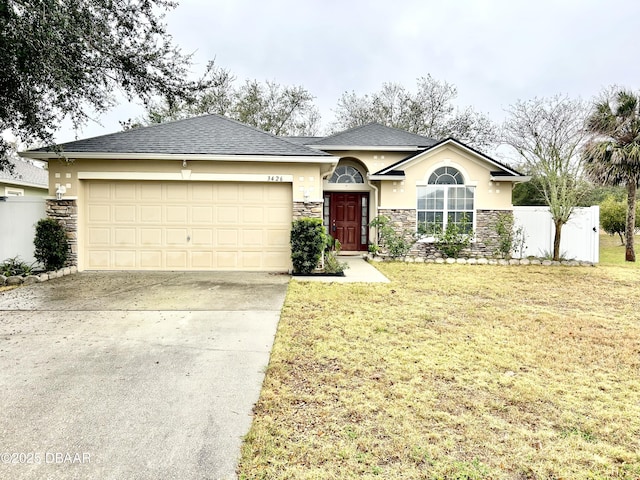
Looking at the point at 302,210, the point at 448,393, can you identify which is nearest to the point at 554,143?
the point at 302,210

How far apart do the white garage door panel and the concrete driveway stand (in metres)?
2.96

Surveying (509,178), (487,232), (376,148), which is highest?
(376,148)

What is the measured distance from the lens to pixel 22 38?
592cm

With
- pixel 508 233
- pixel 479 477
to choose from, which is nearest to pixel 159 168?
pixel 479 477

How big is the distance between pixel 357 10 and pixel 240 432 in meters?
15.6

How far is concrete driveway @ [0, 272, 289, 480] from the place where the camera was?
7.81ft

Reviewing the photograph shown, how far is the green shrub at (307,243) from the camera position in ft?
30.0

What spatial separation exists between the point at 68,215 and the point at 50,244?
863mm

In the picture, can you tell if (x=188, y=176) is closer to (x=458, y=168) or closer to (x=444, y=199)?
(x=444, y=199)

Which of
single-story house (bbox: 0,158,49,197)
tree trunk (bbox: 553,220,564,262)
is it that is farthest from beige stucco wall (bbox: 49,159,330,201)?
tree trunk (bbox: 553,220,564,262)

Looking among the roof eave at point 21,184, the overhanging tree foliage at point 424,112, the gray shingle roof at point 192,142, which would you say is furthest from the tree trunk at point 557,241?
the roof eave at point 21,184

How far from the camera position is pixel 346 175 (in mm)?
14156

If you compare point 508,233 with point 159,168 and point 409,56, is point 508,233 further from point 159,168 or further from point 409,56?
point 409,56

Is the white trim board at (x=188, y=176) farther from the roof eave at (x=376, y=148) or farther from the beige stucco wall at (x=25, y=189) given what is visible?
the beige stucco wall at (x=25, y=189)
